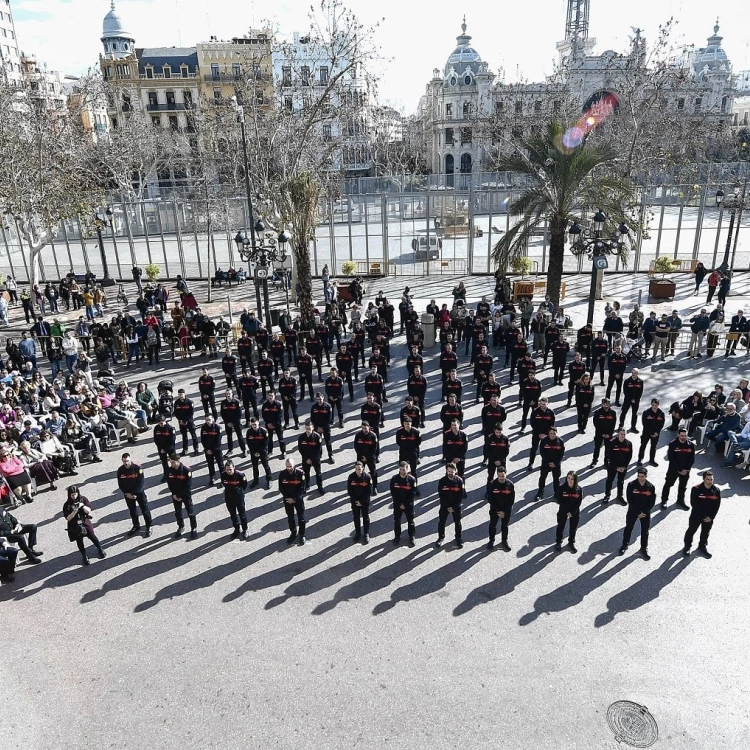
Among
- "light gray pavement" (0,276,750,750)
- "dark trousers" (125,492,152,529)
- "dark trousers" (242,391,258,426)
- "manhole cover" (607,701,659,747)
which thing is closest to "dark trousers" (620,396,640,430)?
"light gray pavement" (0,276,750,750)

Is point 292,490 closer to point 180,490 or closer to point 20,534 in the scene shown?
point 180,490

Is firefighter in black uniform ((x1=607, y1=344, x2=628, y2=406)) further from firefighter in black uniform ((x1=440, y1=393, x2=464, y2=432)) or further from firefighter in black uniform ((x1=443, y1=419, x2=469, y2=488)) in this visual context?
firefighter in black uniform ((x1=443, y1=419, x2=469, y2=488))

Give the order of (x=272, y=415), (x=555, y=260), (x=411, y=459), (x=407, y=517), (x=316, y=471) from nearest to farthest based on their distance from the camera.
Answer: (x=407, y=517), (x=316, y=471), (x=411, y=459), (x=272, y=415), (x=555, y=260)

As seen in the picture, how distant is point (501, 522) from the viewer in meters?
9.40

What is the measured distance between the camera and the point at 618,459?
10.3m

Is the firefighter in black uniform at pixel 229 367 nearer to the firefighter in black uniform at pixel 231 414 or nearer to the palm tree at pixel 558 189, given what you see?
the firefighter in black uniform at pixel 231 414

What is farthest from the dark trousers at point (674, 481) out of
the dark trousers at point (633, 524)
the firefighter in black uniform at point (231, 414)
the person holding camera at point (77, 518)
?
the person holding camera at point (77, 518)

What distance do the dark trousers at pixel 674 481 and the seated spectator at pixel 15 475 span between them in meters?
11.7

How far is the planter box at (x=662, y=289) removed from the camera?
24.0m

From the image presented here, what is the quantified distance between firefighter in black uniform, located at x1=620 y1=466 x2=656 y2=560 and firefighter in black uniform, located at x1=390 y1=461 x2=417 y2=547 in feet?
10.8

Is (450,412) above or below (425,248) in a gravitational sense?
below

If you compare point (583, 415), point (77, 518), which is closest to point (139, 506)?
point (77, 518)

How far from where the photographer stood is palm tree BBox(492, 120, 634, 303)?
65.1 ft

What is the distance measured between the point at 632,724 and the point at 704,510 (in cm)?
360
